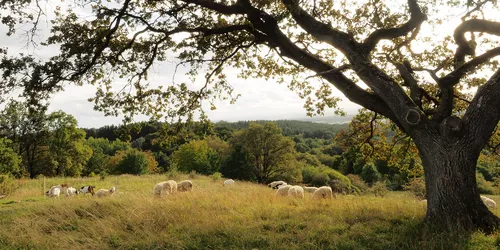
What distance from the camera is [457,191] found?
603 cm

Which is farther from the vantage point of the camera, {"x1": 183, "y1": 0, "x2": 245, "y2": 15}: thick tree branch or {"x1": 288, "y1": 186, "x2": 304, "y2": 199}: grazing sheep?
{"x1": 288, "y1": 186, "x2": 304, "y2": 199}: grazing sheep

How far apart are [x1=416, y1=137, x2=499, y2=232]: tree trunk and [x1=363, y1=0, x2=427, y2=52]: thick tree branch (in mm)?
2969

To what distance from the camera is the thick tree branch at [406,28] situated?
7578mm

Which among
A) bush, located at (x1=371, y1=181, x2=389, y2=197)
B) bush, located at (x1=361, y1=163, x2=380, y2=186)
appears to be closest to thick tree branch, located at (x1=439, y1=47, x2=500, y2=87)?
bush, located at (x1=371, y1=181, x2=389, y2=197)

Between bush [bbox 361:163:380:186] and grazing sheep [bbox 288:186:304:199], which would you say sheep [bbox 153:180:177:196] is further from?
bush [bbox 361:163:380:186]

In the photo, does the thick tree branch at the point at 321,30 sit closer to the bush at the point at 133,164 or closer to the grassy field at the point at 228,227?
the grassy field at the point at 228,227

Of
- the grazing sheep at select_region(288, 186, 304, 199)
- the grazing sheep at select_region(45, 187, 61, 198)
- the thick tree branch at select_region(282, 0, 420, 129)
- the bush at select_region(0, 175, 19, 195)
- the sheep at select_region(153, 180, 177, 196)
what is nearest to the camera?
the thick tree branch at select_region(282, 0, 420, 129)

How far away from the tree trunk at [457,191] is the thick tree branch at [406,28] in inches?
117

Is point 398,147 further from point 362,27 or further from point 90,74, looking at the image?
point 90,74

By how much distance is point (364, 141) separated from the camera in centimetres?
1146

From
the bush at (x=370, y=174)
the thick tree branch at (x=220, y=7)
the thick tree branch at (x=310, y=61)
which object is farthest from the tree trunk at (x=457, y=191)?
the bush at (x=370, y=174)

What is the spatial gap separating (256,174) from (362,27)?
44284mm

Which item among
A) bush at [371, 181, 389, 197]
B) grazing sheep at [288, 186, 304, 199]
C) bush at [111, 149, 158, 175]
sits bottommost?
bush at [111, 149, 158, 175]

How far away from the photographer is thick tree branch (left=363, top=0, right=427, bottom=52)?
24.9ft
